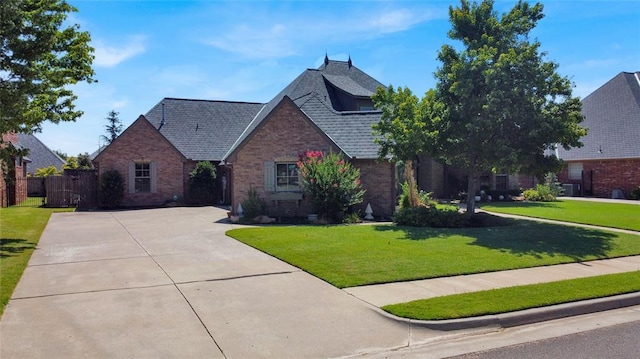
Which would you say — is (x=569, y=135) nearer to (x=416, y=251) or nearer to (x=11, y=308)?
(x=416, y=251)

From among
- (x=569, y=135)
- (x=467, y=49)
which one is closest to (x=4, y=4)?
(x=467, y=49)

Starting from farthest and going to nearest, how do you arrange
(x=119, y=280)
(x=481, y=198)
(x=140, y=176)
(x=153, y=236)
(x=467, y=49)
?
(x=481, y=198) → (x=140, y=176) → (x=467, y=49) → (x=153, y=236) → (x=119, y=280)

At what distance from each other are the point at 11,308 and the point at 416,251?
821cm

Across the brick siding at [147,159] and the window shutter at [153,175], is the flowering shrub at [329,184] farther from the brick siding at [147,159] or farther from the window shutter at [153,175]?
the window shutter at [153,175]

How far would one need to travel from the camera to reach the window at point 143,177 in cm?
2700

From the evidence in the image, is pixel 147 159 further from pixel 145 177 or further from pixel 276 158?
pixel 276 158

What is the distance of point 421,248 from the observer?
11.8 meters

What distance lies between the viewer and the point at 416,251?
11.4m

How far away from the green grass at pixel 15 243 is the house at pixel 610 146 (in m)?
31.3

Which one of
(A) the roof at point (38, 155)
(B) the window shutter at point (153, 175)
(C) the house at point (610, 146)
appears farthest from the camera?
(A) the roof at point (38, 155)

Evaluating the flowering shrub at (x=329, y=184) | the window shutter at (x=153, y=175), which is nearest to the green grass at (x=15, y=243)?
the window shutter at (x=153, y=175)

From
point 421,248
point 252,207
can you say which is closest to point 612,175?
point 252,207

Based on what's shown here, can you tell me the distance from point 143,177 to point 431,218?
17.7 meters

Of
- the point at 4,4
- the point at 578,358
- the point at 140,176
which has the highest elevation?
the point at 4,4
